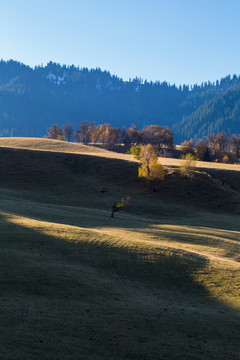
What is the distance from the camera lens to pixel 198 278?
24.4 m

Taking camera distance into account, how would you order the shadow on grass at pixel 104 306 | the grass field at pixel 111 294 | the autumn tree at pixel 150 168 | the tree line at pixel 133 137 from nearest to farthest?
the shadow on grass at pixel 104 306 → the grass field at pixel 111 294 → the autumn tree at pixel 150 168 → the tree line at pixel 133 137

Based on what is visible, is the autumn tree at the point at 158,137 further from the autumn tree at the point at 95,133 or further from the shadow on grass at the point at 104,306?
the shadow on grass at the point at 104,306

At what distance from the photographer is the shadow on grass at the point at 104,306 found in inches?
546

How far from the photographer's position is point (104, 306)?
17828 mm

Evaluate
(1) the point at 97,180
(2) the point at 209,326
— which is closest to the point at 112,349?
(2) the point at 209,326

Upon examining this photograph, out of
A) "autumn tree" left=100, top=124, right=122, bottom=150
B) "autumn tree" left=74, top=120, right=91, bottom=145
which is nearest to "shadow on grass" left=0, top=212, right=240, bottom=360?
"autumn tree" left=100, top=124, right=122, bottom=150

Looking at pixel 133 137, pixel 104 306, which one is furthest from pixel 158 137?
pixel 104 306

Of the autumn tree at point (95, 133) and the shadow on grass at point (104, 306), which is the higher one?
the autumn tree at point (95, 133)

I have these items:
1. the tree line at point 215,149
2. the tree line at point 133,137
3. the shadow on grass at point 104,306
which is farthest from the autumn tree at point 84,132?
the shadow on grass at point 104,306

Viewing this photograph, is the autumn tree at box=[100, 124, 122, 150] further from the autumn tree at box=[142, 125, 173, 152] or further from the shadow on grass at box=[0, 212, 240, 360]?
the shadow on grass at box=[0, 212, 240, 360]

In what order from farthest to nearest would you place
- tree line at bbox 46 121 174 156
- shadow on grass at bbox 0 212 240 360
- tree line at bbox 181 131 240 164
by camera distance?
1. tree line at bbox 46 121 174 156
2. tree line at bbox 181 131 240 164
3. shadow on grass at bbox 0 212 240 360

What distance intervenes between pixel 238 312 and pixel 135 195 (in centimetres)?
6177

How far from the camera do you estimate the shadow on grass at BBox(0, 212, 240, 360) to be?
13859mm

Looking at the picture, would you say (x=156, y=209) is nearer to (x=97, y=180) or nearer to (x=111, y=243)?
(x=97, y=180)
